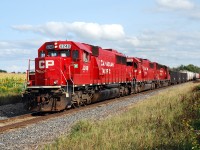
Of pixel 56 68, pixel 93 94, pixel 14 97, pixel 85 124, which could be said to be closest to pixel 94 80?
pixel 93 94

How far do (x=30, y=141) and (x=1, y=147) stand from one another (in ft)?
3.12

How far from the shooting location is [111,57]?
86.9 ft

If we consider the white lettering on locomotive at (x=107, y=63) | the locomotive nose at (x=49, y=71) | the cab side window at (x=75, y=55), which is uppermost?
the cab side window at (x=75, y=55)

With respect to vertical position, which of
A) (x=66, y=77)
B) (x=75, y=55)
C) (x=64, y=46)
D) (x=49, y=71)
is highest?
(x=64, y=46)

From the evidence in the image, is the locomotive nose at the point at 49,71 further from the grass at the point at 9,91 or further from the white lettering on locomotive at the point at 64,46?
the grass at the point at 9,91

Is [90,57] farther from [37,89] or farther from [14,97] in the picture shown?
[14,97]

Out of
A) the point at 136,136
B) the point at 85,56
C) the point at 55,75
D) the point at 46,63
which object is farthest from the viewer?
the point at 85,56

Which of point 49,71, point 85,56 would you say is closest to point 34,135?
point 49,71

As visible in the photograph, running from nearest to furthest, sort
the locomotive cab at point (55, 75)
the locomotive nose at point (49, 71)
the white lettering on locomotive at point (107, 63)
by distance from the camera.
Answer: the locomotive cab at point (55, 75) < the locomotive nose at point (49, 71) < the white lettering on locomotive at point (107, 63)

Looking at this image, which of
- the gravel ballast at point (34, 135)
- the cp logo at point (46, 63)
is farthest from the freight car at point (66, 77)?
the gravel ballast at point (34, 135)

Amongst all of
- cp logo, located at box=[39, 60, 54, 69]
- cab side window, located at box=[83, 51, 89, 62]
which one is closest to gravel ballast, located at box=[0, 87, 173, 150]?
cp logo, located at box=[39, 60, 54, 69]

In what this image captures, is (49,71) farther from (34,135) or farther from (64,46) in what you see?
(34,135)

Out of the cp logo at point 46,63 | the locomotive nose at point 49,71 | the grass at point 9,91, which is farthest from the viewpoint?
the grass at point 9,91

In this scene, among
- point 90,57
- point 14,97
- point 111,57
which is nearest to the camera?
point 90,57
